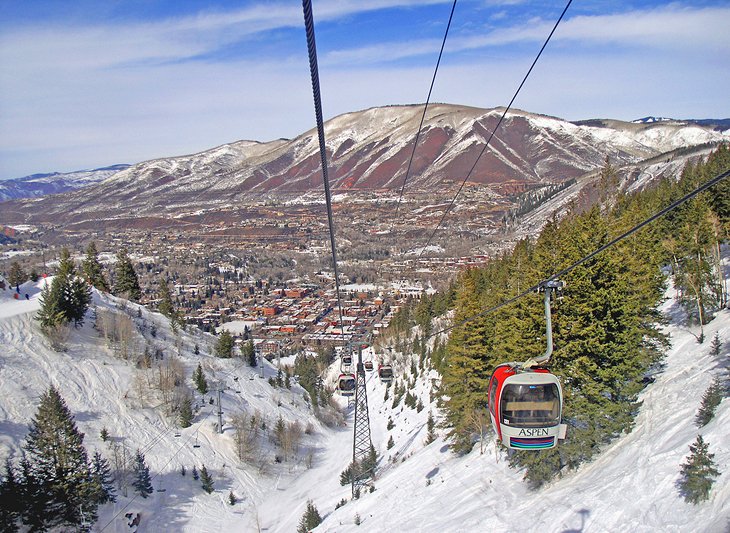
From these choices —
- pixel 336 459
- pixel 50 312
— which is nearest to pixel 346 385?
pixel 336 459

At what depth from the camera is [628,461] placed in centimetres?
1586

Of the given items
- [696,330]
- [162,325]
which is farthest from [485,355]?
[162,325]

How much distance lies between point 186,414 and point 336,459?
1080 centimetres

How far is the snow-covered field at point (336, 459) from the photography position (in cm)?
1442

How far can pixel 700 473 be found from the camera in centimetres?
1234

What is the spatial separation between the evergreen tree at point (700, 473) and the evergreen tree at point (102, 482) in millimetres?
21288

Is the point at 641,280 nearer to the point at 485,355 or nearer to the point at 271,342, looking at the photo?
the point at 485,355

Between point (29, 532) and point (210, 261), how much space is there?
186 metres

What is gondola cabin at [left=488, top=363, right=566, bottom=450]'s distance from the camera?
34.8 ft

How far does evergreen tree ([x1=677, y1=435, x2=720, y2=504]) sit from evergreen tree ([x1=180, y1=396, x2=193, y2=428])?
90.6 ft

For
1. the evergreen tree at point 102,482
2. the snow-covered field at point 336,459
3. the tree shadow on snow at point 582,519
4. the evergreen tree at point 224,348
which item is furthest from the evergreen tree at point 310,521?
the evergreen tree at point 224,348

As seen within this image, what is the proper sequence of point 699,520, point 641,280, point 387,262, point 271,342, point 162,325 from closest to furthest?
point 699,520
point 641,280
point 162,325
point 271,342
point 387,262

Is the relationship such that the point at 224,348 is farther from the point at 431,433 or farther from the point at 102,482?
the point at 102,482

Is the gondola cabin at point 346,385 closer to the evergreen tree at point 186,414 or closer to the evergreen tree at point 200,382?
the evergreen tree at point 200,382
